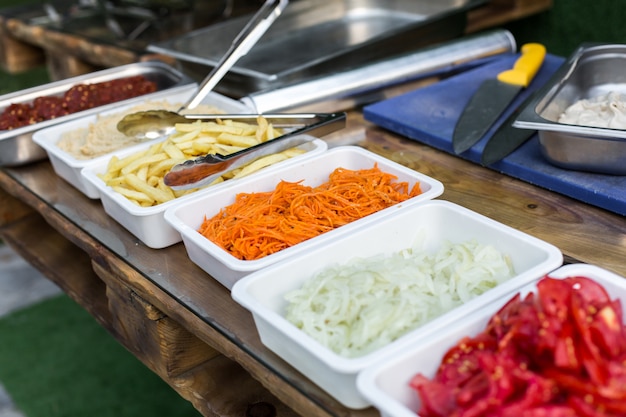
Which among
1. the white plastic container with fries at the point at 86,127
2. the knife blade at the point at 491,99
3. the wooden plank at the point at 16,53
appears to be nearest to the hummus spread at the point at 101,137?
the white plastic container with fries at the point at 86,127

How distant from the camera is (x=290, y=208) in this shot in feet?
4.15

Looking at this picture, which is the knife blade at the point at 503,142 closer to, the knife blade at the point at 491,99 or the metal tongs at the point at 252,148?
the knife blade at the point at 491,99

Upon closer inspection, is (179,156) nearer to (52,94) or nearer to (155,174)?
(155,174)

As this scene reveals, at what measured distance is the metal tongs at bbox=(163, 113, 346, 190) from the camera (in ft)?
4.33

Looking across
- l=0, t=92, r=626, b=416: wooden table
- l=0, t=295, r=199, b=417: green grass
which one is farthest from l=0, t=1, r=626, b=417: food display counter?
l=0, t=295, r=199, b=417: green grass

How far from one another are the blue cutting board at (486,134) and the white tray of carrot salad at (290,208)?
249mm

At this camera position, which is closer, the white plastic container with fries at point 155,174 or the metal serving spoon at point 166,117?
the white plastic container with fries at point 155,174

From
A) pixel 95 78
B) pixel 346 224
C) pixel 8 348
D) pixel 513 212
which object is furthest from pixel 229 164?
pixel 8 348

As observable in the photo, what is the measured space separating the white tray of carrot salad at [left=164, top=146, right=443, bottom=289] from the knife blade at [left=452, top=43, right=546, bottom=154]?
25 centimetres

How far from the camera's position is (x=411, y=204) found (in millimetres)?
1232

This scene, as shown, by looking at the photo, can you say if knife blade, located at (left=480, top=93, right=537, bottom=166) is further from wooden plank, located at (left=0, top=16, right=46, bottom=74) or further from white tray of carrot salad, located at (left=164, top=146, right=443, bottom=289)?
wooden plank, located at (left=0, top=16, right=46, bottom=74)

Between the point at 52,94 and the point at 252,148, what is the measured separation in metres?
0.89

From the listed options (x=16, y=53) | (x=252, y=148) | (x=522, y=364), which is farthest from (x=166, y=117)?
(x=16, y=53)

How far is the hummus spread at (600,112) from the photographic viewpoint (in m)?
1.38
